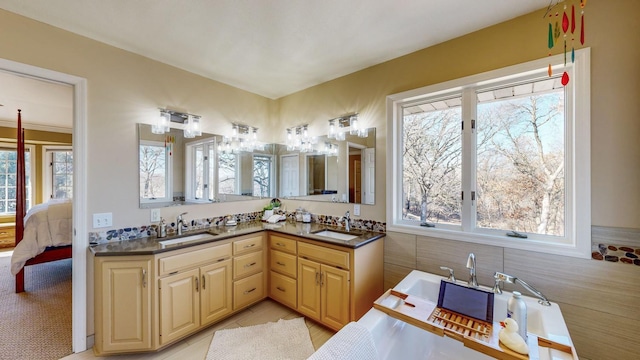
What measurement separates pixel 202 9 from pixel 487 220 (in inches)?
108

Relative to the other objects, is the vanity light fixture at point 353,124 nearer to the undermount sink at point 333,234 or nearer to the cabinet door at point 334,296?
the undermount sink at point 333,234

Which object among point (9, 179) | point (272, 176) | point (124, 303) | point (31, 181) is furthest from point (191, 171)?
point (9, 179)

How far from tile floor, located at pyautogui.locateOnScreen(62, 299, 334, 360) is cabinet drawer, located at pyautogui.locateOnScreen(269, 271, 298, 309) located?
0.11 m

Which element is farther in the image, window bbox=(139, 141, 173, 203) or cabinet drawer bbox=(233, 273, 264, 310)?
cabinet drawer bbox=(233, 273, 264, 310)

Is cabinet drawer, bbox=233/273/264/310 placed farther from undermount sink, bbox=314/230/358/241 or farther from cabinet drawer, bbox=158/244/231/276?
undermount sink, bbox=314/230/358/241

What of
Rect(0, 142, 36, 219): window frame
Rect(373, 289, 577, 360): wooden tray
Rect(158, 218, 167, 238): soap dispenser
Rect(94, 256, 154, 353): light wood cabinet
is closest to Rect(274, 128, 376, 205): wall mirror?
Rect(373, 289, 577, 360): wooden tray

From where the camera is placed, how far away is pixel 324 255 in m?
2.32

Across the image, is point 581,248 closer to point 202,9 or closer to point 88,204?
point 202,9

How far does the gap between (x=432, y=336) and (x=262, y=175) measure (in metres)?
2.67

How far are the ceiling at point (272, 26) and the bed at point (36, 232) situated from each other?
8.31 feet

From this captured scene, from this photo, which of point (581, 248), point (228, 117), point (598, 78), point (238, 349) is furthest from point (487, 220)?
point (228, 117)

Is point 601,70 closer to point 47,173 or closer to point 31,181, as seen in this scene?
point 47,173

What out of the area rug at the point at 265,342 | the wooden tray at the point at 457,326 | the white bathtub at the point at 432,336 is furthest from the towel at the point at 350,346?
the area rug at the point at 265,342

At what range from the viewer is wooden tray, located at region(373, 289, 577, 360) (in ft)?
4.09
